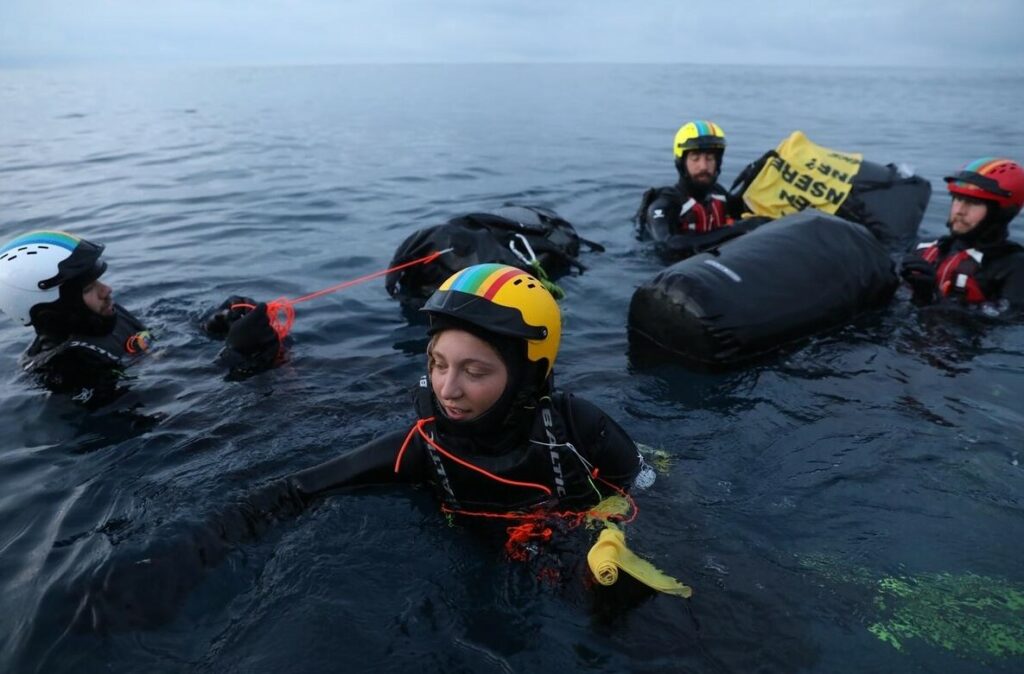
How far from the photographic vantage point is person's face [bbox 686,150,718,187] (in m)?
8.21

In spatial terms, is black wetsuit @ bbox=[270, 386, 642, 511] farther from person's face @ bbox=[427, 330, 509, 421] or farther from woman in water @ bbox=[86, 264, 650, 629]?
person's face @ bbox=[427, 330, 509, 421]

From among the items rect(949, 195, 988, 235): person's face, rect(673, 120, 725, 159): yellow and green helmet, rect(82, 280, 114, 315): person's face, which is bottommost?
rect(82, 280, 114, 315): person's face

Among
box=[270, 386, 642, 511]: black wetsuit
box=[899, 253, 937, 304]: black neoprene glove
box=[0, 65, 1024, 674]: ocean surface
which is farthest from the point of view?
box=[899, 253, 937, 304]: black neoprene glove

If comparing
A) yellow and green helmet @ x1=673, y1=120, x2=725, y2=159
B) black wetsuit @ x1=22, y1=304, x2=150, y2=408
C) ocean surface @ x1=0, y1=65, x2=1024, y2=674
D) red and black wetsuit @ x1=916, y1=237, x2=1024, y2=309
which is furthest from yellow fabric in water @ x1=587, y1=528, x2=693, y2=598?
yellow and green helmet @ x1=673, y1=120, x2=725, y2=159

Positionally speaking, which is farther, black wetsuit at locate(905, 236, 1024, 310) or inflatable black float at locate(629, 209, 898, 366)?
black wetsuit at locate(905, 236, 1024, 310)

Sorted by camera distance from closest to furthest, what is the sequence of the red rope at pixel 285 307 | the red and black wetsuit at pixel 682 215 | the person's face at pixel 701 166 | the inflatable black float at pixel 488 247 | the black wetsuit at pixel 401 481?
1. the black wetsuit at pixel 401 481
2. the red rope at pixel 285 307
3. the inflatable black float at pixel 488 247
4. the person's face at pixel 701 166
5. the red and black wetsuit at pixel 682 215

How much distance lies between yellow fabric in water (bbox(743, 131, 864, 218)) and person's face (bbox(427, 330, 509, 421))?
6.66 m

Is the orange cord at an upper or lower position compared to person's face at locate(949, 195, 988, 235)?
lower

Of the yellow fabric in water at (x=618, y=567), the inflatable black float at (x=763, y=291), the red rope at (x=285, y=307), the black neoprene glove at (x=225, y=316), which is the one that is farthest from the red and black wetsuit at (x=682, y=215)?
the yellow fabric in water at (x=618, y=567)

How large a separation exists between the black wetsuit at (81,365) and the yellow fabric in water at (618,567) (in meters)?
4.06

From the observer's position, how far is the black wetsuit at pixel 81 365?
5043 mm

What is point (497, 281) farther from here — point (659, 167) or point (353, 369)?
point (659, 167)

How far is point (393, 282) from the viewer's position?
7.28 metres

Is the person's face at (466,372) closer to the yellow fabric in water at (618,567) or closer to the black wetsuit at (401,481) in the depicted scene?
the black wetsuit at (401,481)
